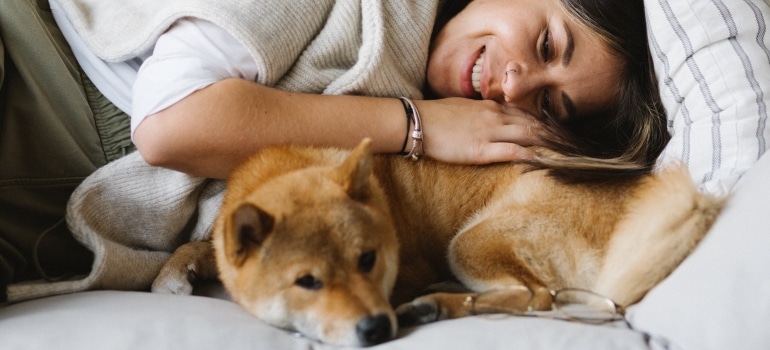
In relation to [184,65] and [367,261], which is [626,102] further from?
[184,65]

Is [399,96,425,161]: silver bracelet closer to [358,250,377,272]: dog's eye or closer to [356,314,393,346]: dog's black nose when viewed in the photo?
[358,250,377,272]: dog's eye

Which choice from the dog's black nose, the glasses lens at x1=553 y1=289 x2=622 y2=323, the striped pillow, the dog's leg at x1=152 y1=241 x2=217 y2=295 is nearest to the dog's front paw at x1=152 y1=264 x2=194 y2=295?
the dog's leg at x1=152 y1=241 x2=217 y2=295

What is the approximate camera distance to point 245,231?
1.21m

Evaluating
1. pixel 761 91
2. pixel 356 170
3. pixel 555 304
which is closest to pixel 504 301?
pixel 555 304

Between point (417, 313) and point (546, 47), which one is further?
point (546, 47)

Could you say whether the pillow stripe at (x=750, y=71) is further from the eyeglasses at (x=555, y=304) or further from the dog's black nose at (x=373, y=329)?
the dog's black nose at (x=373, y=329)

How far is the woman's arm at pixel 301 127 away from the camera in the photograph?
142 centimetres

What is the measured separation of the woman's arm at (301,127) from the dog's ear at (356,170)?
248 mm

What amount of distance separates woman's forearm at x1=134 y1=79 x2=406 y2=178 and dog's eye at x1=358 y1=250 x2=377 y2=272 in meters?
0.39

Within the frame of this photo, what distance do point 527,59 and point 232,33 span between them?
0.73 meters

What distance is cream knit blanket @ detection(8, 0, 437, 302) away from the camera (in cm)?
151

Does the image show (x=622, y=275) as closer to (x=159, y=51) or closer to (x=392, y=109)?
(x=392, y=109)

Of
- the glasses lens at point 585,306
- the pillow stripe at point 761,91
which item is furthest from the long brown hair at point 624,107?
the glasses lens at point 585,306

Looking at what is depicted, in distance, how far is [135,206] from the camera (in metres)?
1.63
